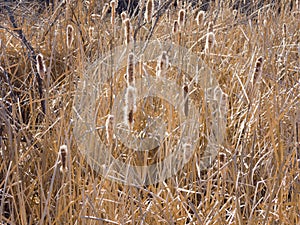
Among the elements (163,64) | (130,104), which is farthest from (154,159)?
(130,104)

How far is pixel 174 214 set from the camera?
0.94 metres

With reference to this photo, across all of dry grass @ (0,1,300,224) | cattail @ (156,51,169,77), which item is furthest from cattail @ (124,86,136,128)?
cattail @ (156,51,169,77)

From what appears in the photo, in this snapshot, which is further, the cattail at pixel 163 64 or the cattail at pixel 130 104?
the cattail at pixel 163 64

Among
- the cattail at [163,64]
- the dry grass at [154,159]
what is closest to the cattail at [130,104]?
the dry grass at [154,159]

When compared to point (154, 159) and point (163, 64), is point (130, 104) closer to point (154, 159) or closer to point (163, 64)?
point (163, 64)

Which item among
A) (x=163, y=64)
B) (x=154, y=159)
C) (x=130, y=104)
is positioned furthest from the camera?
(x=154, y=159)

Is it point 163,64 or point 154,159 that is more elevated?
point 163,64

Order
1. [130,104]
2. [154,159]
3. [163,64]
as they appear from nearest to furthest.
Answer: [130,104], [163,64], [154,159]

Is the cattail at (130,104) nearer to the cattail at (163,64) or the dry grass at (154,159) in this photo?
the dry grass at (154,159)

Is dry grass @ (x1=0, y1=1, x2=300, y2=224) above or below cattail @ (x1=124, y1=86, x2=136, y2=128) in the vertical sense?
below

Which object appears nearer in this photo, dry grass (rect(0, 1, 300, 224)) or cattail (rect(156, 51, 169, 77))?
dry grass (rect(0, 1, 300, 224))

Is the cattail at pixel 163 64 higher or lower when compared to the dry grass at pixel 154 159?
higher

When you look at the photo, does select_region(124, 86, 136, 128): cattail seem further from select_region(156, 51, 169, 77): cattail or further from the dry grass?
select_region(156, 51, 169, 77): cattail

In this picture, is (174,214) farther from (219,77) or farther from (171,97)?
(219,77)
